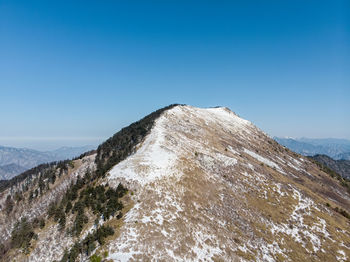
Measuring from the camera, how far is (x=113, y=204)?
115 ft

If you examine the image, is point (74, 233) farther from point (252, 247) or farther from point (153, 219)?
point (252, 247)

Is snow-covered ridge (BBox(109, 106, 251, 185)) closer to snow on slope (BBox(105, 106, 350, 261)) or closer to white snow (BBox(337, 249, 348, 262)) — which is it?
snow on slope (BBox(105, 106, 350, 261))

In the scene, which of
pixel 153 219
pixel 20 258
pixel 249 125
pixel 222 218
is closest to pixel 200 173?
pixel 222 218

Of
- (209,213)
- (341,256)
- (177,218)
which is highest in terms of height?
(177,218)

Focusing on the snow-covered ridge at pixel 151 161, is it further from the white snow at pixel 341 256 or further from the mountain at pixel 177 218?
the white snow at pixel 341 256

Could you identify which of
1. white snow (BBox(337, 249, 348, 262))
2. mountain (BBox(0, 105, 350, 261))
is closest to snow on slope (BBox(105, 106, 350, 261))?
mountain (BBox(0, 105, 350, 261))

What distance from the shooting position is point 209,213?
39.3 metres

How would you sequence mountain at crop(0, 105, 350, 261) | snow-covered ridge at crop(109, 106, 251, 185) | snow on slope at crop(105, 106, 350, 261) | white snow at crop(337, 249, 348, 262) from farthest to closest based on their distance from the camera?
snow-covered ridge at crop(109, 106, 251, 185) → white snow at crop(337, 249, 348, 262) → snow on slope at crop(105, 106, 350, 261) → mountain at crop(0, 105, 350, 261)

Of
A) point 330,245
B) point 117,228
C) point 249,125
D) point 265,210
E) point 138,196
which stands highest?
point 249,125

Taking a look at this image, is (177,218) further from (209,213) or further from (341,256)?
(341,256)

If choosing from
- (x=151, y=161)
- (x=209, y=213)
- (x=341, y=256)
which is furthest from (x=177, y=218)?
(x=341, y=256)

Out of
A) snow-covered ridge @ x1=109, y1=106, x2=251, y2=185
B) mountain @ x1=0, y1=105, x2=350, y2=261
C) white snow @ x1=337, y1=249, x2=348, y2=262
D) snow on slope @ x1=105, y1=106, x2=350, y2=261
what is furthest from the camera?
snow-covered ridge @ x1=109, y1=106, x2=251, y2=185

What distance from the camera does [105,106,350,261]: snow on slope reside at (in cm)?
2926

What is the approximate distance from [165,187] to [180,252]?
14.3 metres
